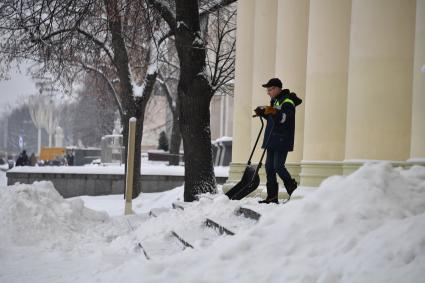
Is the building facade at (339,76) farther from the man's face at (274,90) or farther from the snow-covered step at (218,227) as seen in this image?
the snow-covered step at (218,227)

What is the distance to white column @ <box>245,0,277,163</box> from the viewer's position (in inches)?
456

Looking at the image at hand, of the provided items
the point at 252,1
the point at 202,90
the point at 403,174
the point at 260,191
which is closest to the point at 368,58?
the point at 403,174

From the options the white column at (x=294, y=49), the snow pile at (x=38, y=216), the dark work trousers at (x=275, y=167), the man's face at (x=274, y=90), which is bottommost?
the snow pile at (x=38, y=216)

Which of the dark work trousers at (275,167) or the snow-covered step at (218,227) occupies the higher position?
the dark work trousers at (275,167)

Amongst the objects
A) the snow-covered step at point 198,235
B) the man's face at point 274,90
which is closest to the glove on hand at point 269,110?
the man's face at point 274,90

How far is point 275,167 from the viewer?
26.5ft

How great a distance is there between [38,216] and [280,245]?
5756 millimetres

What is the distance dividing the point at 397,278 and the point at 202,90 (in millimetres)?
8621

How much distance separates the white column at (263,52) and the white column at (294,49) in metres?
1.07

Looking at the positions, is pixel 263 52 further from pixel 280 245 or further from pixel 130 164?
pixel 280 245

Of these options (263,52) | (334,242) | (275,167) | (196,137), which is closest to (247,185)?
(275,167)

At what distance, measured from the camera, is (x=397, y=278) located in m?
3.39

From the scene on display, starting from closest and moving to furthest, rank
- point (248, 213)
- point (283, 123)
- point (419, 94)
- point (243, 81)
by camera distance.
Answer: point (419, 94), point (248, 213), point (283, 123), point (243, 81)

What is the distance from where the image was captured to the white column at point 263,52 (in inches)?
456
